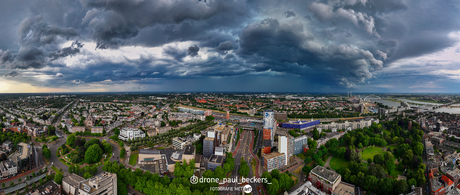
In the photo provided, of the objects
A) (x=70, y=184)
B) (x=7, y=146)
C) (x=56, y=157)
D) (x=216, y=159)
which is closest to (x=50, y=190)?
(x=70, y=184)

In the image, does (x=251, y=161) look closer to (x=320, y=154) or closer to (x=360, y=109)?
(x=320, y=154)

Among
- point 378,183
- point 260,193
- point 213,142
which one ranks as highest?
point 213,142

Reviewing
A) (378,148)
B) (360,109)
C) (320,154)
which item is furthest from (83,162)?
(360,109)

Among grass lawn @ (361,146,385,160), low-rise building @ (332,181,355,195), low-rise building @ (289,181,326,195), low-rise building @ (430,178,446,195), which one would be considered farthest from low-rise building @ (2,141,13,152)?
low-rise building @ (430,178,446,195)

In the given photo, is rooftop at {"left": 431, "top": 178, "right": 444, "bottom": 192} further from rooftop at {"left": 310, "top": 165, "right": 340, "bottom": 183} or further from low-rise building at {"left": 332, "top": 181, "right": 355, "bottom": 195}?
rooftop at {"left": 310, "top": 165, "right": 340, "bottom": 183}

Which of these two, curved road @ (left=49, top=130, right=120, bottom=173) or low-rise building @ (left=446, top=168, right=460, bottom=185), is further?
curved road @ (left=49, top=130, right=120, bottom=173)

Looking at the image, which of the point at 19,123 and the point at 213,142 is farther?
the point at 19,123
